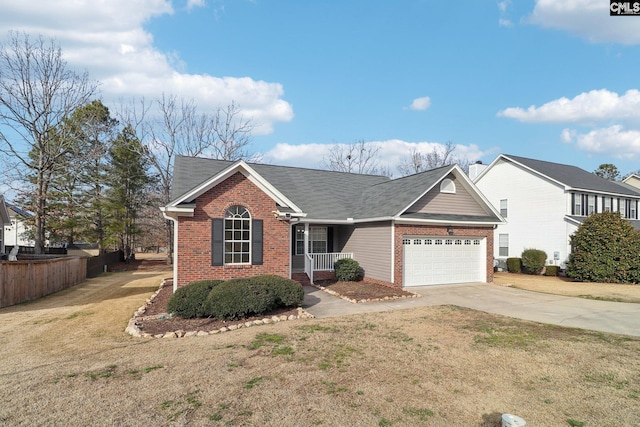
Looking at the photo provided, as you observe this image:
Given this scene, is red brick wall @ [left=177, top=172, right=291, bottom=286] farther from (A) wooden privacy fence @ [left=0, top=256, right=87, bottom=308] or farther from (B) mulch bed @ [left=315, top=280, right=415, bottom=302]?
(A) wooden privacy fence @ [left=0, top=256, right=87, bottom=308]

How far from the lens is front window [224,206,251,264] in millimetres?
12680

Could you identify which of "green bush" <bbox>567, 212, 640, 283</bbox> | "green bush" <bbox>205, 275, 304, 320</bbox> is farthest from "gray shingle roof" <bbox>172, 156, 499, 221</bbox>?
"green bush" <bbox>567, 212, 640, 283</bbox>

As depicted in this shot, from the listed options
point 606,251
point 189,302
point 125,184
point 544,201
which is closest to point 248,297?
point 189,302

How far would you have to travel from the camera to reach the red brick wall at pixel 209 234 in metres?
12.0

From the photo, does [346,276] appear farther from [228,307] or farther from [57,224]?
[57,224]

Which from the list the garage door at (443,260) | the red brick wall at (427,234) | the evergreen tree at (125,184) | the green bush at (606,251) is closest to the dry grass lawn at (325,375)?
the red brick wall at (427,234)

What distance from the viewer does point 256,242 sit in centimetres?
1291

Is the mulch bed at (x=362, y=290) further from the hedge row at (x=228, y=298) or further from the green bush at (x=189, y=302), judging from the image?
the green bush at (x=189, y=302)

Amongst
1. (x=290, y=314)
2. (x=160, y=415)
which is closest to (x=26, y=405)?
(x=160, y=415)

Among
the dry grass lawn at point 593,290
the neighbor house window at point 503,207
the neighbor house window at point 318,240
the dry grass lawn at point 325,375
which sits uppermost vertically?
the neighbor house window at point 503,207

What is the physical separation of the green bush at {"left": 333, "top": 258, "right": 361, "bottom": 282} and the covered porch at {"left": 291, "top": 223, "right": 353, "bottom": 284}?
67cm

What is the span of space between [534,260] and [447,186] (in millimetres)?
10684

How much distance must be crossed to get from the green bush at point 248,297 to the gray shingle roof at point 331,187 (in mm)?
4962

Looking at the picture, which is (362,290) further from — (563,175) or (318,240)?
(563,175)
